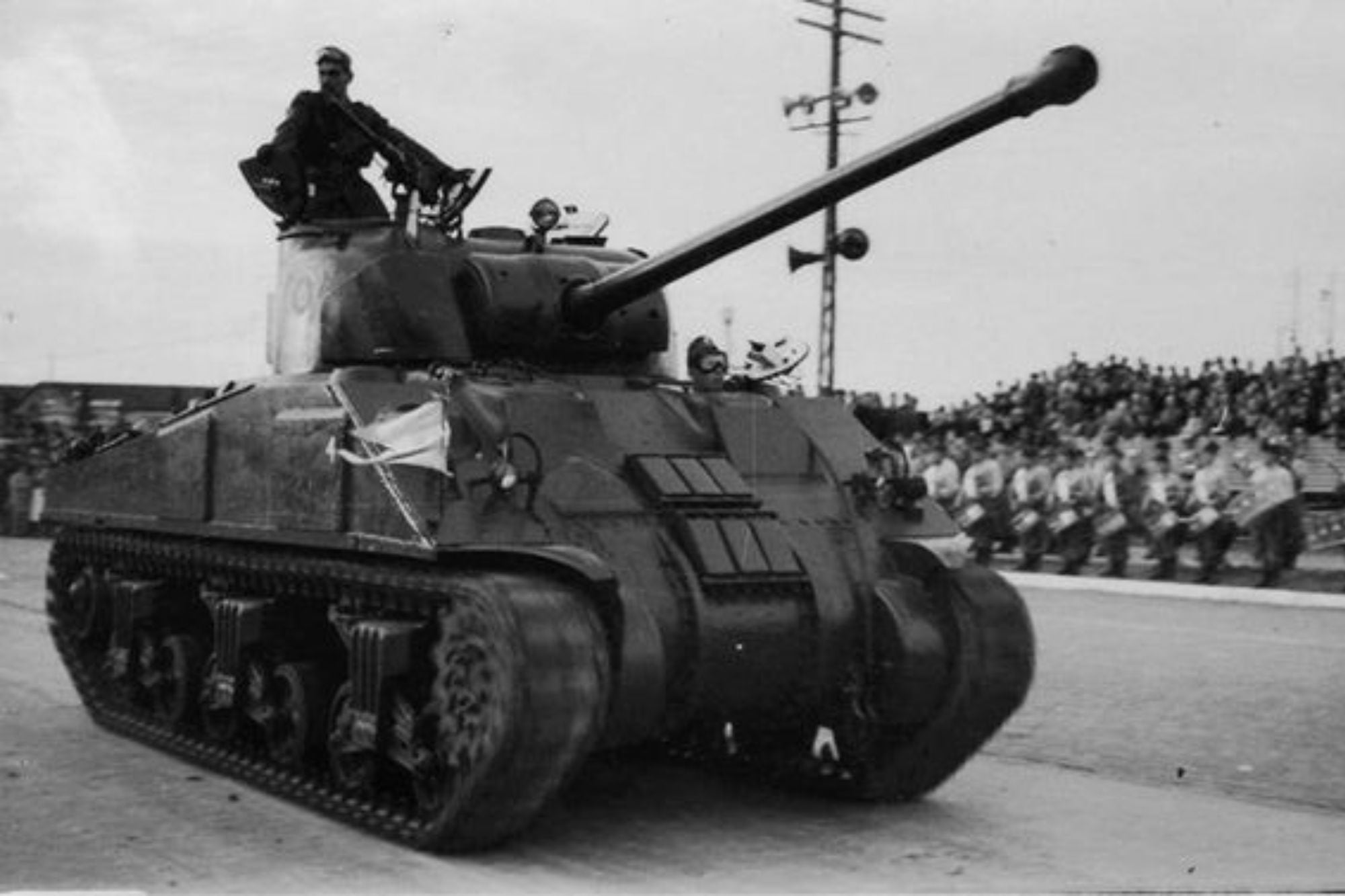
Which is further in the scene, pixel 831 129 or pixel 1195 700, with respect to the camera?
pixel 831 129

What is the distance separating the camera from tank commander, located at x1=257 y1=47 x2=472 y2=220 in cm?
1045

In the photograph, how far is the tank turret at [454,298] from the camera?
9586 mm

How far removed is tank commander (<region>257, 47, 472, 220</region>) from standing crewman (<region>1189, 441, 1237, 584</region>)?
608 inches

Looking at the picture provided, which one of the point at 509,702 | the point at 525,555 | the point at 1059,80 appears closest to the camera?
the point at 509,702

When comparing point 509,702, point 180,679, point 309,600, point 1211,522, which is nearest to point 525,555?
point 509,702

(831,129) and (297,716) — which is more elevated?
(831,129)

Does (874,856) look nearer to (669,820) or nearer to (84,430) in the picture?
(669,820)

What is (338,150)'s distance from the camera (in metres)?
10.6

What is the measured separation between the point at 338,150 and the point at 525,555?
3.62 meters

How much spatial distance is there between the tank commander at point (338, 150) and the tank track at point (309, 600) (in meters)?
2.12

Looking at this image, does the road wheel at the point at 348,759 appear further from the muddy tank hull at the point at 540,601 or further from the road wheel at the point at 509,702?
the road wheel at the point at 509,702

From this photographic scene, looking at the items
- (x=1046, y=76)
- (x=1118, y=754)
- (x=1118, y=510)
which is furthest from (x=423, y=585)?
(x=1118, y=510)

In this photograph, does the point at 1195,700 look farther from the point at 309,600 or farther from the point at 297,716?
the point at 297,716

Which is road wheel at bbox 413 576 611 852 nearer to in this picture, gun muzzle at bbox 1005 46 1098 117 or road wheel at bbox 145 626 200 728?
gun muzzle at bbox 1005 46 1098 117
